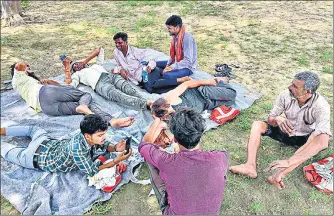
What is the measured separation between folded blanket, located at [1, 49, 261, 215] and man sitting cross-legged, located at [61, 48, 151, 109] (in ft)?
0.40

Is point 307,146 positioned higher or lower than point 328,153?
higher

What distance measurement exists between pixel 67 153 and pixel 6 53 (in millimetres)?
4720

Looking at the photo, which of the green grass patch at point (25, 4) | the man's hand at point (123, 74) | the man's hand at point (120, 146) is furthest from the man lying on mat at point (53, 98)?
the green grass patch at point (25, 4)

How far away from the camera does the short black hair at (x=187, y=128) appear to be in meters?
2.83

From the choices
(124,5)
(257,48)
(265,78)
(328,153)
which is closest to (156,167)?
(328,153)

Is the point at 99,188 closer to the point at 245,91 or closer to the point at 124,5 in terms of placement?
the point at 245,91

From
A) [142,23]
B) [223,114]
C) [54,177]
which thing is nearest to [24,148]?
[54,177]

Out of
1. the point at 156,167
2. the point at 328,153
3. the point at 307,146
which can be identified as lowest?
the point at 328,153

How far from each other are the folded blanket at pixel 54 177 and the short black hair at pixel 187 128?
1.40 metres

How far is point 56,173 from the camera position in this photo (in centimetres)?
409

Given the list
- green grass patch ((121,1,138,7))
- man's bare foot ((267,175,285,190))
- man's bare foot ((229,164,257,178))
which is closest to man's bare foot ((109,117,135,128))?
man's bare foot ((229,164,257,178))

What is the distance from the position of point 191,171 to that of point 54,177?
198 centimetres

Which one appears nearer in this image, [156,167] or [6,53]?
[156,167]

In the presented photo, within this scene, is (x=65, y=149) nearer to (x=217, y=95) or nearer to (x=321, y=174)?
(x=217, y=95)
